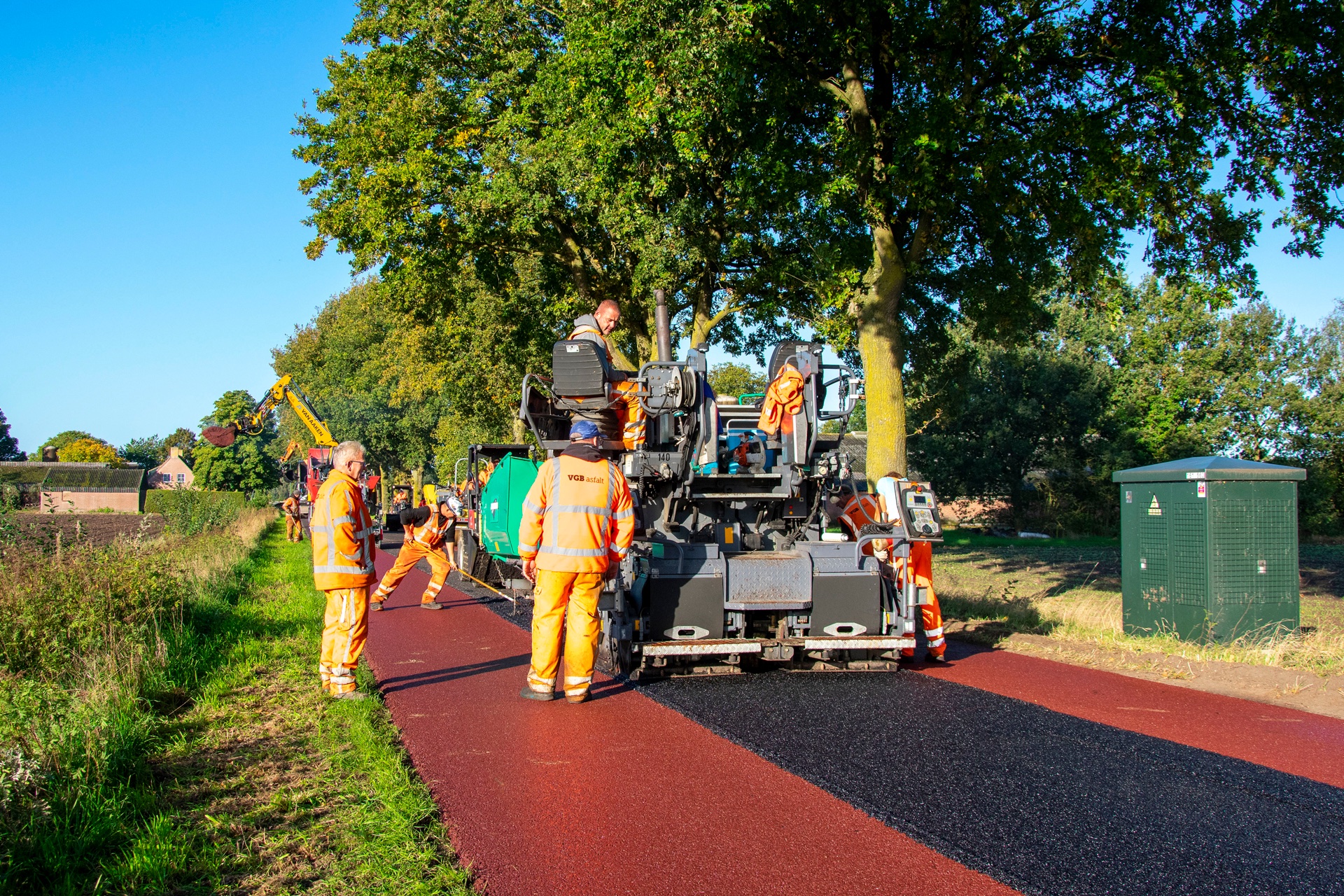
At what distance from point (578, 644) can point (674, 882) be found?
304 centimetres

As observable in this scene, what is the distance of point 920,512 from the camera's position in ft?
27.2

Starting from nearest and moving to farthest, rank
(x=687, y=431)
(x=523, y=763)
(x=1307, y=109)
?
(x=523, y=763) < (x=687, y=431) < (x=1307, y=109)

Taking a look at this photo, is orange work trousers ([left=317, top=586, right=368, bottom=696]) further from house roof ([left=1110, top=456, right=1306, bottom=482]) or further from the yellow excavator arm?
the yellow excavator arm

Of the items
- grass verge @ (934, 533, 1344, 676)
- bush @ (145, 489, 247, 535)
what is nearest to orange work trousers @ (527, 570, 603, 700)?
grass verge @ (934, 533, 1344, 676)

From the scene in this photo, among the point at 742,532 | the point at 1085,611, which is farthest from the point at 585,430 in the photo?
the point at 1085,611

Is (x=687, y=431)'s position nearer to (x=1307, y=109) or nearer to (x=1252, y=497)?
(x=1252, y=497)

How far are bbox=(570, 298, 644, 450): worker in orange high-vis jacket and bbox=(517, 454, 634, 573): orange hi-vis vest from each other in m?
1.24

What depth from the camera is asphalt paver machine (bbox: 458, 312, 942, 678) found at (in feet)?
23.9

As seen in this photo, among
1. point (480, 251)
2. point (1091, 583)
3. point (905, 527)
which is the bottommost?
point (1091, 583)

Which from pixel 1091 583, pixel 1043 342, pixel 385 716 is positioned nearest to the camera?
pixel 385 716

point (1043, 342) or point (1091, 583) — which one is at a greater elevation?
point (1043, 342)

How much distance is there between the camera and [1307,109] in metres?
12.6

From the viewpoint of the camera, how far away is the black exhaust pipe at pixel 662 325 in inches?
333

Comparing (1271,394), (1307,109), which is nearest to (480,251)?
(1307,109)
